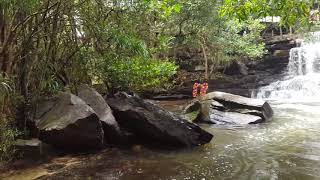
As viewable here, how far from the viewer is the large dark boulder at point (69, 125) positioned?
6.18 m

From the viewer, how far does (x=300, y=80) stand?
55.3 ft

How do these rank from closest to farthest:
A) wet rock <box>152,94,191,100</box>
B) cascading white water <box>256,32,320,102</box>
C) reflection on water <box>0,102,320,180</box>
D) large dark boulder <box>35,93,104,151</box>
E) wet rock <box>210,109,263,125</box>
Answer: reflection on water <box>0,102,320,180</box> < large dark boulder <box>35,93,104,151</box> < wet rock <box>210,109,263,125</box> < wet rock <box>152,94,191,100</box> < cascading white water <box>256,32,320,102</box>

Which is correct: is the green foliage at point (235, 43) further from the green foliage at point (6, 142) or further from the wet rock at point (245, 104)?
the green foliage at point (6, 142)

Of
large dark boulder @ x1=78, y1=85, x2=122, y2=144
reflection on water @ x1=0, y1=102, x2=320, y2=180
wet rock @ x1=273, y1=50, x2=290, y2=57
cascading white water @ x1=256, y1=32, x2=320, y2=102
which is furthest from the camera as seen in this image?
wet rock @ x1=273, y1=50, x2=290, y2=57

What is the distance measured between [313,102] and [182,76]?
612 centimetres

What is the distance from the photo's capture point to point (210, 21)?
568 inches

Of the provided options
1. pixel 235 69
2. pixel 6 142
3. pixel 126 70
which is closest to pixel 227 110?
pixel 126 70

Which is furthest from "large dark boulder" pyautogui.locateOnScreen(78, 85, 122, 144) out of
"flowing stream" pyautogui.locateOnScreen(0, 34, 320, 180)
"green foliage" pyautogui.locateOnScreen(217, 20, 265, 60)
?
"green foliage" pyautogui.locateOnScreen(217, 20, 265, 60)

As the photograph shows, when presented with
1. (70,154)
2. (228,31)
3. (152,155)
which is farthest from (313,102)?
(70,154)

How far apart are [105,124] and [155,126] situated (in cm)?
90

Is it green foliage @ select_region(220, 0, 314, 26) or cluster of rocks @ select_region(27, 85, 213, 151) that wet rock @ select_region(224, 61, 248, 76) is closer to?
cluster of rocks @ select_region(27, 85, 213, 151)

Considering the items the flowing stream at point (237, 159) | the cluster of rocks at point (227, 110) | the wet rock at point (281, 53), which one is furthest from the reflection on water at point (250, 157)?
the wet rock at point (281, 53)

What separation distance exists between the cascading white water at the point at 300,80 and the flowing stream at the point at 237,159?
6213 mm

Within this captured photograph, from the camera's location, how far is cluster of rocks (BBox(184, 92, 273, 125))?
10125 mm
